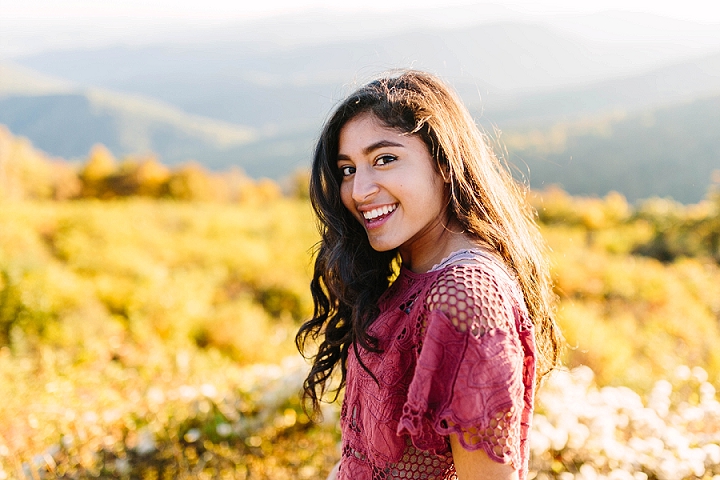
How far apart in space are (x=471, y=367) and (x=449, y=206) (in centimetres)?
53

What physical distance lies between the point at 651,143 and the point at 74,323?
5860 cm

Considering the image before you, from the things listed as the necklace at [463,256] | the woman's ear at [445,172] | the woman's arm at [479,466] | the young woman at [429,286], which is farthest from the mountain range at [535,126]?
the woman's arm at [479,466]

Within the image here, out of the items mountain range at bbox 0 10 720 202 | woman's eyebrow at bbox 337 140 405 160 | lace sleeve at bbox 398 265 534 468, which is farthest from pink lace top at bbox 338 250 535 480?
mountain range at bbox 0 10 720 202

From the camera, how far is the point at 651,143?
52.4 meters

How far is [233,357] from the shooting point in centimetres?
573

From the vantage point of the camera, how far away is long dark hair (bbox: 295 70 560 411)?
1379mm

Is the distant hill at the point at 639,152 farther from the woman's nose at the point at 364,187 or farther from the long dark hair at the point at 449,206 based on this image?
the woman's nose at the point at 364,187

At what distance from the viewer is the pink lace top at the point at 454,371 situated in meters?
1.03

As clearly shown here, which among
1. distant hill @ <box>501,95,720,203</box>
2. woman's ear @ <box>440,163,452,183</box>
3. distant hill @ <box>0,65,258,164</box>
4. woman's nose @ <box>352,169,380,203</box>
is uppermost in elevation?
woman's ear @ <box>440,163,452,183</box>

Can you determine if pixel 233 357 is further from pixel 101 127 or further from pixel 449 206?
pixel 101 127

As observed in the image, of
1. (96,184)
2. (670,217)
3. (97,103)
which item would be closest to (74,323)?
(670,217)

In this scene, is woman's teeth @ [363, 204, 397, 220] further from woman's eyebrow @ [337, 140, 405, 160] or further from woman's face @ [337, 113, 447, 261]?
woman's eyebrow @ [337, 140, 405, 160]

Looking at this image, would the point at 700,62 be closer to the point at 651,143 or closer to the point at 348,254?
the point at 651,143

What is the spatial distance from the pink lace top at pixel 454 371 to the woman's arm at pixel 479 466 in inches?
1.1
